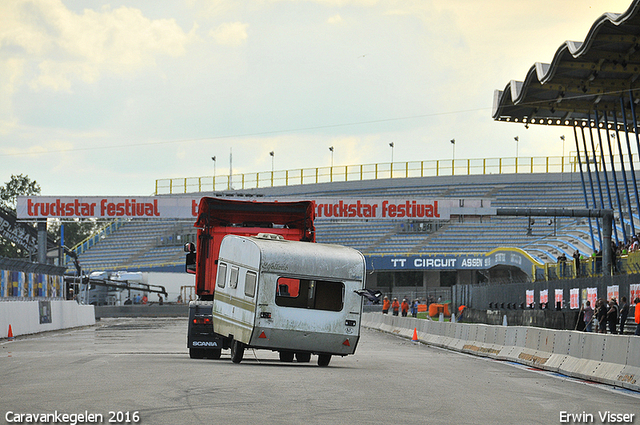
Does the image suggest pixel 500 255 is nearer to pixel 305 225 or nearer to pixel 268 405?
pixel 305 225

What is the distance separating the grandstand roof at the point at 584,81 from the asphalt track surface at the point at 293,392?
19.3 metres

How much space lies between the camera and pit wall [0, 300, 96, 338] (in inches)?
1224

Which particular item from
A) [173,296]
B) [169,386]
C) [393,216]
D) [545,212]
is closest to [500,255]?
[393,216]

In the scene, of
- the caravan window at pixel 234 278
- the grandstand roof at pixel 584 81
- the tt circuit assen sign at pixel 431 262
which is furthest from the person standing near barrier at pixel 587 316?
the tt circuit assen sign at pixel 431 262

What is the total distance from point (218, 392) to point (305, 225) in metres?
8.42

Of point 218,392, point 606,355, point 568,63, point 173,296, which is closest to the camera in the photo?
point 218,392

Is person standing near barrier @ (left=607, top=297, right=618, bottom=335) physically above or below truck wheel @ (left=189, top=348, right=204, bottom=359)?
above

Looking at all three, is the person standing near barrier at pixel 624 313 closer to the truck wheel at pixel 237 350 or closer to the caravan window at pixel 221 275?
the truck wheel at pixel 237 350

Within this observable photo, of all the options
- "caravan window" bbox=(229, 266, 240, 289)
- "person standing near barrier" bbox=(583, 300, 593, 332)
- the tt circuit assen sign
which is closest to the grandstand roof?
"person standing near barrier" bbox=(583, 300, 593, 332)

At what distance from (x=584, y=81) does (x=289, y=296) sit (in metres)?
27.9

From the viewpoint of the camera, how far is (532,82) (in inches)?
1682

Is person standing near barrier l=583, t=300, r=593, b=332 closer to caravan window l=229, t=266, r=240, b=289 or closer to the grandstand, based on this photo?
caravan window l=229, t=266, r=240, b=289

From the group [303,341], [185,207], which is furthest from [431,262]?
[303,341]

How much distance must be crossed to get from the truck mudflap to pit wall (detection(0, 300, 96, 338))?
50.8 ft
